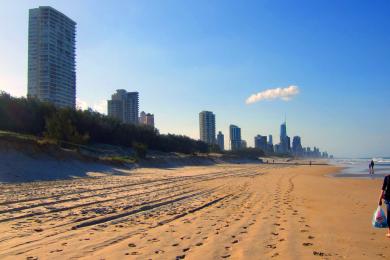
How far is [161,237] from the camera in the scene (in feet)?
25.1

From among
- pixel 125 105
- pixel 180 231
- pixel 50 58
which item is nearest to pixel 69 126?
pixel 180 231

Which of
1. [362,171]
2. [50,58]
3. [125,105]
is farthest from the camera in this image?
[125,105]

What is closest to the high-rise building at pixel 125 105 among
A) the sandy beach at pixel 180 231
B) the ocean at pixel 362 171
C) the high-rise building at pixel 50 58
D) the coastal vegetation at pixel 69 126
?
the high-rise building at pixel 50 58

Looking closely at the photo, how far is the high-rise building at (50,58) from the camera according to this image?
84.4 metres

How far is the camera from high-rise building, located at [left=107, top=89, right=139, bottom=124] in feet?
444

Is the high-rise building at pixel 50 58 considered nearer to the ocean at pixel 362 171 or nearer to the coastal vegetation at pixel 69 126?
the coastal vegetation at pixel 69 126

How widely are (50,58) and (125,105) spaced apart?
53.0 meters

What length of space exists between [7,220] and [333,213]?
9.40m

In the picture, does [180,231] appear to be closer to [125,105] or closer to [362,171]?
[362,171]

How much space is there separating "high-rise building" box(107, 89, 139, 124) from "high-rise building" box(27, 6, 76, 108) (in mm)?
43369

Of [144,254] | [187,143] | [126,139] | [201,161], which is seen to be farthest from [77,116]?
[144,254]

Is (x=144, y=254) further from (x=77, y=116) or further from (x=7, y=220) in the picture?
(x=77, y=116)

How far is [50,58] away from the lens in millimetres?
85062

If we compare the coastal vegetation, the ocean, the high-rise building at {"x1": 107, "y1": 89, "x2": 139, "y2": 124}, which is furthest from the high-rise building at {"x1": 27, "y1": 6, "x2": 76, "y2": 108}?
the ocean
